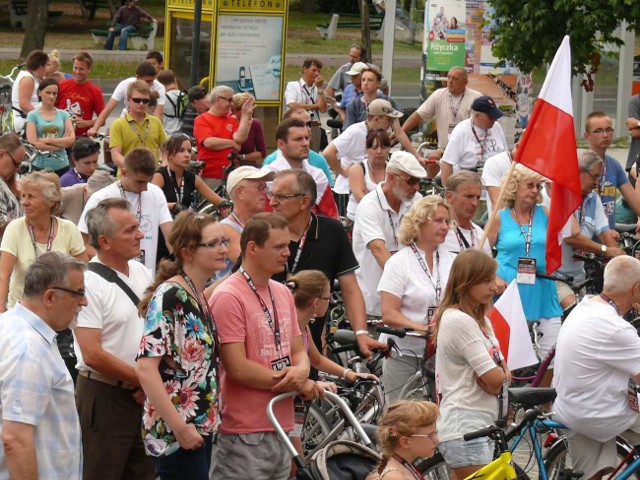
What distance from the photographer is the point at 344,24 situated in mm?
54844

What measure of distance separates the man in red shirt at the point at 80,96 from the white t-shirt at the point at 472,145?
5.43 m

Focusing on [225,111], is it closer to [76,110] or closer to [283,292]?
[76,110]

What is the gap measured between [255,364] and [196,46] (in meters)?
13.6

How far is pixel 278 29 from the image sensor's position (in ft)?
64.8

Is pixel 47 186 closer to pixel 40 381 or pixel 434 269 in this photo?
pixel 434 269

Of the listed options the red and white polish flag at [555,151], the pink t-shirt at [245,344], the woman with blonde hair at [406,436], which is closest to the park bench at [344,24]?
the red and white polish flag at [555,151]

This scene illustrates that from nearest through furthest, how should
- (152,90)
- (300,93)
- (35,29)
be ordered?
(152,90), (300,93), (35,29)

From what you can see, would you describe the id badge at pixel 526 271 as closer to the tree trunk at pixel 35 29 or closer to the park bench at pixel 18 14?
the tree trunk at pixel 35 29

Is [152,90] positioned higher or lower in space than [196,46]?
lower

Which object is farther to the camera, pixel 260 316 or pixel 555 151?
pixel 555 151

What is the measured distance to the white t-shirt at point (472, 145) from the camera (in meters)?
12.8

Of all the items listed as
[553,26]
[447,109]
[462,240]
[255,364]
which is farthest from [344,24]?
[255,364]

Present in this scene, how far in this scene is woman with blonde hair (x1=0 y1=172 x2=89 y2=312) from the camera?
8.45m

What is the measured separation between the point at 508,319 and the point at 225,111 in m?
6.95
